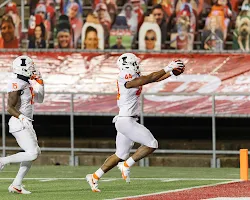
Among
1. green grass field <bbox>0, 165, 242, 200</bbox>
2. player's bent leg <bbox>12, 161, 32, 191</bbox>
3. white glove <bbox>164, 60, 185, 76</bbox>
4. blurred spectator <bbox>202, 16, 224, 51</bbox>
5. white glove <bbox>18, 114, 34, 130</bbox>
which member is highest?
white glove <bbox>164, 60, 185, 76</bbox>

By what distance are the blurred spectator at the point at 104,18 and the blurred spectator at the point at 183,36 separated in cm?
142

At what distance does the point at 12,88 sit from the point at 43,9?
10.9 meters

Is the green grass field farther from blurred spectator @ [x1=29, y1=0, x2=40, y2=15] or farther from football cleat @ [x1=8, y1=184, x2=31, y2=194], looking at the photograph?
blurred spectator @ [x1=29, y1=0, x2=40, y2=15]

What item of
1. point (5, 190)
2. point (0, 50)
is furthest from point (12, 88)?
point (0, 50)

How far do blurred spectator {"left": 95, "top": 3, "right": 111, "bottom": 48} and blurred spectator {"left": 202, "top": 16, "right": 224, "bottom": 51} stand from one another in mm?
2119

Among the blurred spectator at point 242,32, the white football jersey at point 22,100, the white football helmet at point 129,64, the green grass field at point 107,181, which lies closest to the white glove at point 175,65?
the white football helmet at point 129,64

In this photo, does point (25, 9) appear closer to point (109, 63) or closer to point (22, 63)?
point (109, 63)

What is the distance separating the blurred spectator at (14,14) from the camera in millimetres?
27578

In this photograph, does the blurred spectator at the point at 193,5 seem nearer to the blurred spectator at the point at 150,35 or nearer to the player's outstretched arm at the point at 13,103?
the blurred spectator at the point at 150,35

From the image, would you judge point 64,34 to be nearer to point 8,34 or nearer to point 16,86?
point 8,34

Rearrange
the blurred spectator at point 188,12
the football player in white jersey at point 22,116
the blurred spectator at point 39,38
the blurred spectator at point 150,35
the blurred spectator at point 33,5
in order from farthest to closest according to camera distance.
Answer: the blurred spectator at point 33,5, the blurred spectator at point 39,38, the blurred spectator at point 150,35, the blurred spectator at point 188,12, the football player in white jersey at point 22,116

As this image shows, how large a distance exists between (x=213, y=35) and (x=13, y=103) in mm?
10167

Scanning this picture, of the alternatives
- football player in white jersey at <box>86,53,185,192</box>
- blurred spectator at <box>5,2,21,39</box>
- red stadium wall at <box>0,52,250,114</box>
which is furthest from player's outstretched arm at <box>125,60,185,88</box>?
blurred spectator at <box>5,2,21,39</box>

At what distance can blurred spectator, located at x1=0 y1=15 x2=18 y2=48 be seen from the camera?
27.5 metres
